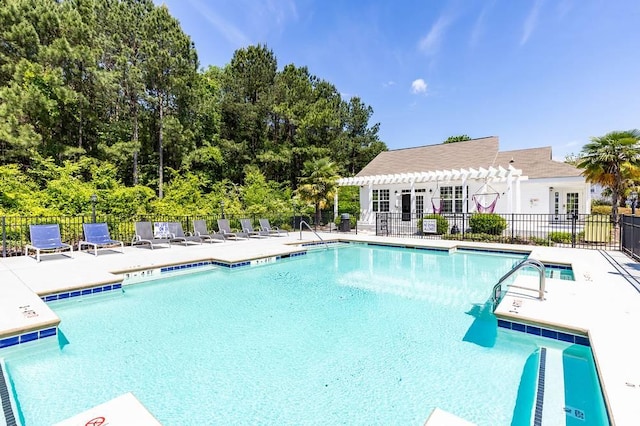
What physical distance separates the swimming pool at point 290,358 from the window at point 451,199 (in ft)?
43.6

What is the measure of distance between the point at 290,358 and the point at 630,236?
1095 cm

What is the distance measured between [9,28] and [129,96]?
19.1 ft

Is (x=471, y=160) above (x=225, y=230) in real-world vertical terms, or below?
above

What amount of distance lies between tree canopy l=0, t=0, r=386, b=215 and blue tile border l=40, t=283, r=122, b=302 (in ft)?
32.5

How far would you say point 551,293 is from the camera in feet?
18.1

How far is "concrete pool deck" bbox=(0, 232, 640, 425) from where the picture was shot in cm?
311

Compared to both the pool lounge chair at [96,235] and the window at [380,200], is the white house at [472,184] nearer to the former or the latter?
the window at [380,200]

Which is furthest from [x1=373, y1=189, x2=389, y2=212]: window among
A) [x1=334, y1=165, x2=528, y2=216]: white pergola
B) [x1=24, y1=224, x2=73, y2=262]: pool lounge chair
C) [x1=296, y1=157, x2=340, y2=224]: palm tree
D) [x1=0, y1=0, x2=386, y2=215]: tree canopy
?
[x1=24, y1=224, x2=73, y2=262]: pool lounge chair

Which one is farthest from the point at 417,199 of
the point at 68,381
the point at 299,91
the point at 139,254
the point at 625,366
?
the point at 68,381

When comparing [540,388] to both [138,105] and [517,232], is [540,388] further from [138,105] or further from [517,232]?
[138,105]

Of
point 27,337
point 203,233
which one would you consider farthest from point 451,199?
point 27,337

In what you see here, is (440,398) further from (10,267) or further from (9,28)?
(9,28)

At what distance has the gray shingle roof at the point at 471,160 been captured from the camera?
2014 cm

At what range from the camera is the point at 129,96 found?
66.1ft
